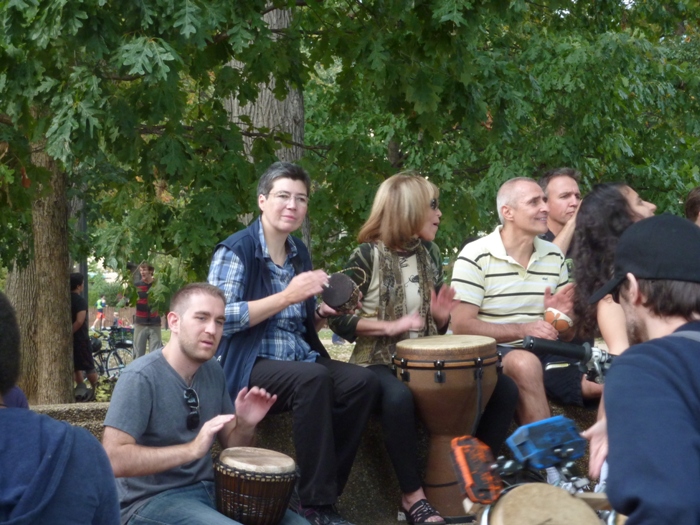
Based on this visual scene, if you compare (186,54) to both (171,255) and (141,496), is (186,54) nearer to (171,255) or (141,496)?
(171,255)

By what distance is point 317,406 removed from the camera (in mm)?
4750

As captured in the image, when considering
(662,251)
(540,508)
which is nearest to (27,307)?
(540,508)

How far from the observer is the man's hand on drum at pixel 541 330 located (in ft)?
17.6

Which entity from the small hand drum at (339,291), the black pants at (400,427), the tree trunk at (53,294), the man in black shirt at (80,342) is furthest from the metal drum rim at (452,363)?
the man in black shirt at (80,342)

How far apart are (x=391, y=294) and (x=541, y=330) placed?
0.88m

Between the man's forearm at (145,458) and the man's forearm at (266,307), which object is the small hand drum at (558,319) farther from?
the man's forearm at (145,458)

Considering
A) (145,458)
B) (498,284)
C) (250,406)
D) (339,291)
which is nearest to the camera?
(145,458)

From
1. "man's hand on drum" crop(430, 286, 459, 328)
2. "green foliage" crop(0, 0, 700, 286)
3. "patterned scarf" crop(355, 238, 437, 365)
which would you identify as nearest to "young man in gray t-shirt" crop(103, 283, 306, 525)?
"patterned scarf" crop(355, 238, 437, 365)

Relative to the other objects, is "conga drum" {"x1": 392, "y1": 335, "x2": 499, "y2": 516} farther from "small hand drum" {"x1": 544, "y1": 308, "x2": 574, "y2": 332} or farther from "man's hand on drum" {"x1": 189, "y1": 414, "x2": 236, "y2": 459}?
"man's hand on drum" {"x1": 189, "y1": 414, "x2": 236, "y2": 459}

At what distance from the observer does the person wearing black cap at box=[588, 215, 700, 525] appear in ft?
6.25

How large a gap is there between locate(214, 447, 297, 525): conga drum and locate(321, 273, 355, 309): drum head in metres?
1.11

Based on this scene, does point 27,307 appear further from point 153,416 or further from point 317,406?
point 153,416

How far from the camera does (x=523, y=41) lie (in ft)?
38.2

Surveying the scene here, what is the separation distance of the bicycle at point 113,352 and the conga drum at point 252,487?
1535 centimetres
